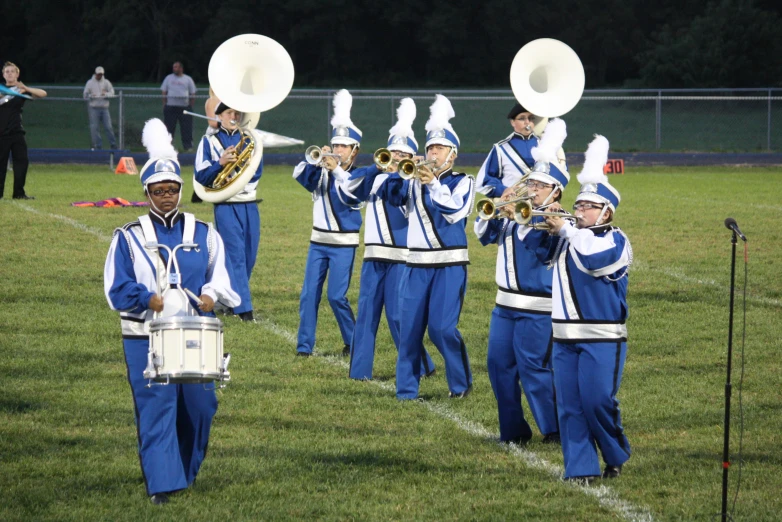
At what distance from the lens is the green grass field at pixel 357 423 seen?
233 inches

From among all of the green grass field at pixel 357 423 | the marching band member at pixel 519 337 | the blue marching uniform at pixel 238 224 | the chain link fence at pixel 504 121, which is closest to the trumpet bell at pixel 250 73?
the blue marching uniform at pixel 238 224

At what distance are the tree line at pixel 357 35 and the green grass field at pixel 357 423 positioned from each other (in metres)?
36.3

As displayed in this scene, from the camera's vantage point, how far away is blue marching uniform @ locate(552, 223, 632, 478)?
19.6 feet

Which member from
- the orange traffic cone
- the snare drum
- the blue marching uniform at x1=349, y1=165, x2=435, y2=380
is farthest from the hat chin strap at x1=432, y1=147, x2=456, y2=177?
the orange traffic cone

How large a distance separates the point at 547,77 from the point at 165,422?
5903 mm

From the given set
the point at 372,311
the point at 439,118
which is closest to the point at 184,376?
the point at 439,118

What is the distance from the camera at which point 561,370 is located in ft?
20.1

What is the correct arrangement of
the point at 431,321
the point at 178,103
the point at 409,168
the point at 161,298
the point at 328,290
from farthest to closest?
the point at 178,103 < the point at 328,290 < the point at 431,321 < the point at 409,168 < the point at 161,298

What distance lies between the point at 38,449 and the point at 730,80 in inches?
1574

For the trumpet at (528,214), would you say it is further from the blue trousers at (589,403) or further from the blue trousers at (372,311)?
the blue trousers at (372,311)

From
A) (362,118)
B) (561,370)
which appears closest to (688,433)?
(561,370)

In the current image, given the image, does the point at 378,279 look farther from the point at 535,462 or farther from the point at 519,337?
the point at 535,462

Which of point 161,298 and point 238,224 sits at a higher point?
point 238,224

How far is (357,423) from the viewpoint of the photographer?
7480 mm
